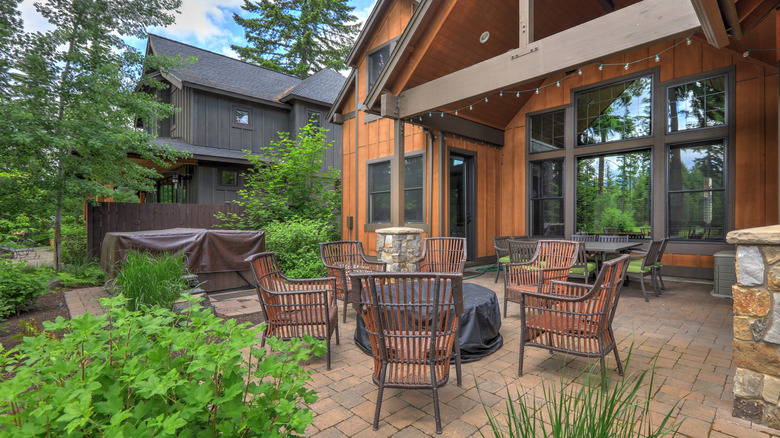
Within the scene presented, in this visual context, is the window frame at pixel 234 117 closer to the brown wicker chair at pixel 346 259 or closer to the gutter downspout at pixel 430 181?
the gutter downspout at pixel 430 181

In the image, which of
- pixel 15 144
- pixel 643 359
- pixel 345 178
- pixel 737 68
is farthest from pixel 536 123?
pixel 15 144

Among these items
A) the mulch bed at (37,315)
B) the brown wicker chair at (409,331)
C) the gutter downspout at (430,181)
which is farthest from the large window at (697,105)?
the mulch bed at (37,315)

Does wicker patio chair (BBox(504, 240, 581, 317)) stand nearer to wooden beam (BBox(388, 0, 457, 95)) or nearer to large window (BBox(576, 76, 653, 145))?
wooden beam (BBox(388, 0, 457, 95))

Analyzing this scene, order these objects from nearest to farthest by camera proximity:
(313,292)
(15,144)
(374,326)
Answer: (374,326) < (313,292) < (15,144)

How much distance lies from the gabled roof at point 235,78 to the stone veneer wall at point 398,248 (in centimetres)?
869

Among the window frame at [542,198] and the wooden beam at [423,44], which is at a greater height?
the wooden beam at [423,44]

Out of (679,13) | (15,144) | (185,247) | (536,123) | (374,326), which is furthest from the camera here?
(536,123)

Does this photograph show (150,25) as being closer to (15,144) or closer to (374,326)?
(15,144)

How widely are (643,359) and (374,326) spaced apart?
7.48ft

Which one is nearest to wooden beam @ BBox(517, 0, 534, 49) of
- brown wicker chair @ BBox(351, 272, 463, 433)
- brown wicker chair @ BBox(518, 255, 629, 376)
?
brown wicker chair @ BBox(518, 255, 629, 376)

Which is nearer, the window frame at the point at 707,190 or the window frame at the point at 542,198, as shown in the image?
the window frame at the point at 707,190

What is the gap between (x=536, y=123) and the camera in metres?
7.62

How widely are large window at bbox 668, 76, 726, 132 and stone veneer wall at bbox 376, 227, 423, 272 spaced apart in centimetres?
471

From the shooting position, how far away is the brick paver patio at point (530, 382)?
6.47ft
